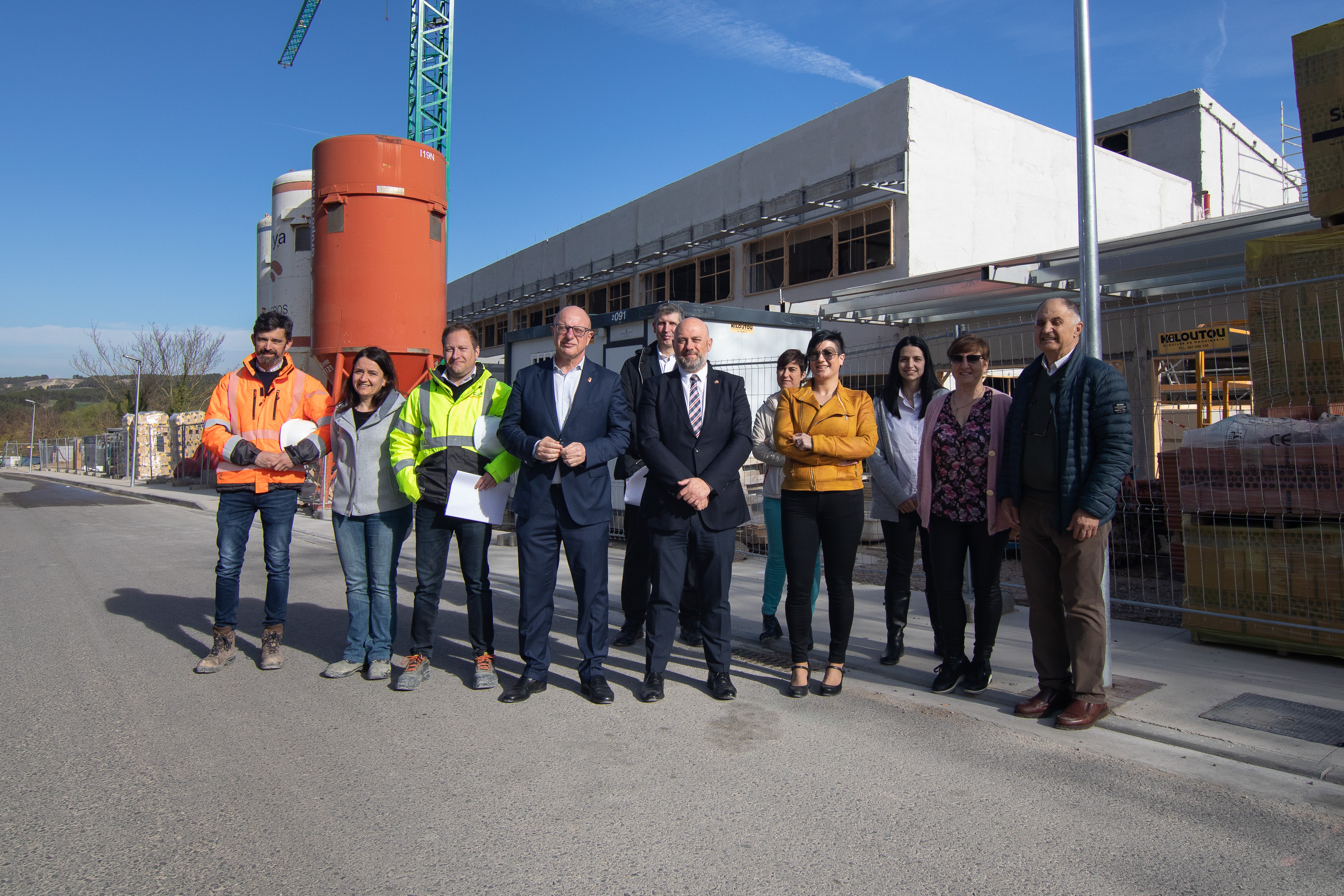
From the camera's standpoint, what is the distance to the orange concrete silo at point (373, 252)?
14094 millimetres

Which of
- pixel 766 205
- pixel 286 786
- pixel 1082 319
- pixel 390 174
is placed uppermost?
pixel 766 205

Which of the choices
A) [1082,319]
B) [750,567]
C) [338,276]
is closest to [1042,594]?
[1082,319]

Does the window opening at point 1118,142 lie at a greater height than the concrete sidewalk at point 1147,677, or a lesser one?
greater

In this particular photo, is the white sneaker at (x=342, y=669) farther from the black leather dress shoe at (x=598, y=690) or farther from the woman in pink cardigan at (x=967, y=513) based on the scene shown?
the woman in pink cardigan at (x=967, y=513)

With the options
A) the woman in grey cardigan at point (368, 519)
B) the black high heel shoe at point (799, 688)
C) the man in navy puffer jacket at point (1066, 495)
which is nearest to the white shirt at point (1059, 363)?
the man in navy puffer jacket at point (1066, 495)

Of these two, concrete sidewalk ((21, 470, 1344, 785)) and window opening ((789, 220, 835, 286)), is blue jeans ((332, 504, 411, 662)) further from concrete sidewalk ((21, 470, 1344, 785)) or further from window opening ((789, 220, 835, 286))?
window opening ((789, 220, 835, 286))

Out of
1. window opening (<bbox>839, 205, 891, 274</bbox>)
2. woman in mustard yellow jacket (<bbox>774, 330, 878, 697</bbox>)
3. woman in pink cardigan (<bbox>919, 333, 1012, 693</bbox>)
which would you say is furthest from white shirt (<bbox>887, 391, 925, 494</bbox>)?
window opening (<bbox>839, 205, 891, 274</bbox>)

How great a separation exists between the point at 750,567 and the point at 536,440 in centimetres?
467

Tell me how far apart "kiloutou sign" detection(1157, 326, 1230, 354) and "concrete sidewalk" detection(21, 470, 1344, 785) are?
6.29 metres

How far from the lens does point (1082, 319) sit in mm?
4316

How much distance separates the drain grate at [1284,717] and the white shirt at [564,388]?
139 inches

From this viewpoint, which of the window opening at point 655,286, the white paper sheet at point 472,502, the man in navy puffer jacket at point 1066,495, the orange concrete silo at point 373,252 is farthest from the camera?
the window opening at point 655,286

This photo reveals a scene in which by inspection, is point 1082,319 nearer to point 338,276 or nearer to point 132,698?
point 132,698

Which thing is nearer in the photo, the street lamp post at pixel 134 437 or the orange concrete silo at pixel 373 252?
the orange concrete silo at pixel 373 252
